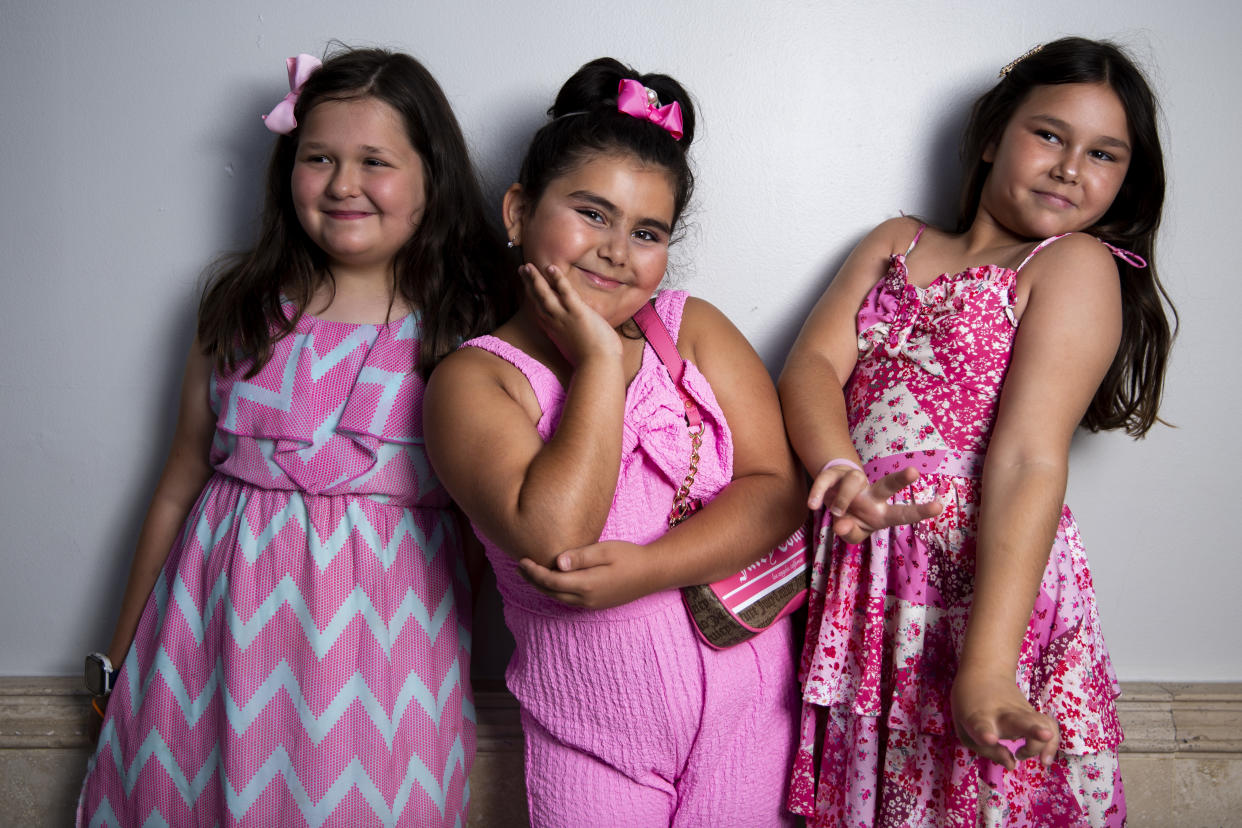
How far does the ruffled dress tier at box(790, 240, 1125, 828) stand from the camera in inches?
46.8

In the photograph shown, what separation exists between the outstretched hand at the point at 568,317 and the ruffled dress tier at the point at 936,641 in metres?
0.47

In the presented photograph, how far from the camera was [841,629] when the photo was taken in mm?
1259

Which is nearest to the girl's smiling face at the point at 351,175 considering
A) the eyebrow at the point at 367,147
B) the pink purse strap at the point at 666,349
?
the eyebrow at the point at 367,147

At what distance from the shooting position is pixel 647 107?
1.22 metres

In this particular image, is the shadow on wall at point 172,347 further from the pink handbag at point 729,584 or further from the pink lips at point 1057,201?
the pink lips at point 1057,201

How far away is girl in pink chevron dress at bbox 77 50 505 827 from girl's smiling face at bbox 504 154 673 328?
28cm

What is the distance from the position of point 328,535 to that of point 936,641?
2.99ft

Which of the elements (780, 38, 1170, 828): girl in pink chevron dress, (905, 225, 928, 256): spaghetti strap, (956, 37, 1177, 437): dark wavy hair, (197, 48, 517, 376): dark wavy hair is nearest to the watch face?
(197, 48, 517, 376): dark wavy hair

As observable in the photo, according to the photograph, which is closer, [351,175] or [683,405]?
[683,405]

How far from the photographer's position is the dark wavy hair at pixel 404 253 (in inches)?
53.6

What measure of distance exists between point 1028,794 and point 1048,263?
73cm

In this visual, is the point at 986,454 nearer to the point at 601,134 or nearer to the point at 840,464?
the point at 840,464

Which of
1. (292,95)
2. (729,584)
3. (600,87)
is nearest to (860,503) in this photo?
(729,584)

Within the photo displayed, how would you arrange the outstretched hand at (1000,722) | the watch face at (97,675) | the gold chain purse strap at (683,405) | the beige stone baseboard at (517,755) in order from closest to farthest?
the outstretched hand at (1000,722), the gold chain purse strap at (683,405), the watch face at (97,675), the beige stone baseboard at (517,755)
